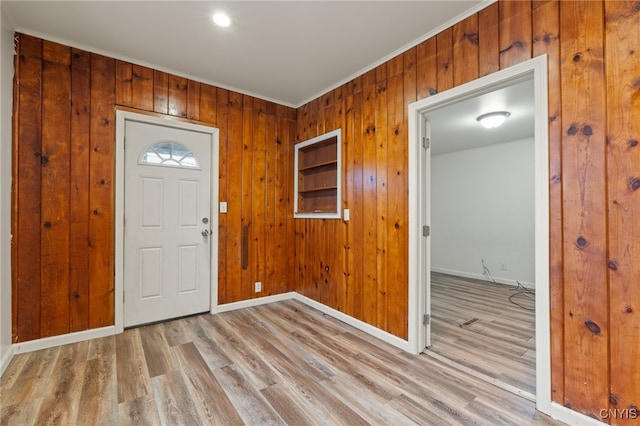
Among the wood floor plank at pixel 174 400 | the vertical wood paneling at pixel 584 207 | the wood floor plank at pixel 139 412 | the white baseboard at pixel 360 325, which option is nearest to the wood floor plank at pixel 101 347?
the wood floor plank at pixel 174 400

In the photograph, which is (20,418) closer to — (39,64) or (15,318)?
(15,318)

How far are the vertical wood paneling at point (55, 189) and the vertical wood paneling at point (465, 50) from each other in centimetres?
320

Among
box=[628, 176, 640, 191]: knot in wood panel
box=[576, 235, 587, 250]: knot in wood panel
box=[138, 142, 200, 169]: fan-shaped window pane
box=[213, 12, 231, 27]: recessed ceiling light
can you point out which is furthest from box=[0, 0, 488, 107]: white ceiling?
box=[576, 235, 587, 250]: knot in wood panel

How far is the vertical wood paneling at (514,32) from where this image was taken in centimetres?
173

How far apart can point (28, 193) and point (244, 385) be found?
2.30 meters

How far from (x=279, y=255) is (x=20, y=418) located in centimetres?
251

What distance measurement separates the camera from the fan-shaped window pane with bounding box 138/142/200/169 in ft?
9.43

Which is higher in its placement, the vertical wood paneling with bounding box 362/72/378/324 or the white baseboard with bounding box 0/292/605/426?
the vertical wood paneling with bounding box 362/72/378/324

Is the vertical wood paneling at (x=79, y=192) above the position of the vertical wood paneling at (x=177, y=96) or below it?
below

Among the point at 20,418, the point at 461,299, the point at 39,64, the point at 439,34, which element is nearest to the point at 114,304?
the point at 20,418

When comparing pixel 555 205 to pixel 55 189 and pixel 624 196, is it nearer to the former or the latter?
pixel 624 196

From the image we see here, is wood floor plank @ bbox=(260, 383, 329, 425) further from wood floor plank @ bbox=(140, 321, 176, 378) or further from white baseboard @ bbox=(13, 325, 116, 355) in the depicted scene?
white baseboard @ bbox=(13, 325, 116, 355)

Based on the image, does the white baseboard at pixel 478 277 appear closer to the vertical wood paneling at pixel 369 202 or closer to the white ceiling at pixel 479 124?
the white ceiling at pixel 479 124

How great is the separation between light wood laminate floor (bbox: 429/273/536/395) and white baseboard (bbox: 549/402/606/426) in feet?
0.66
